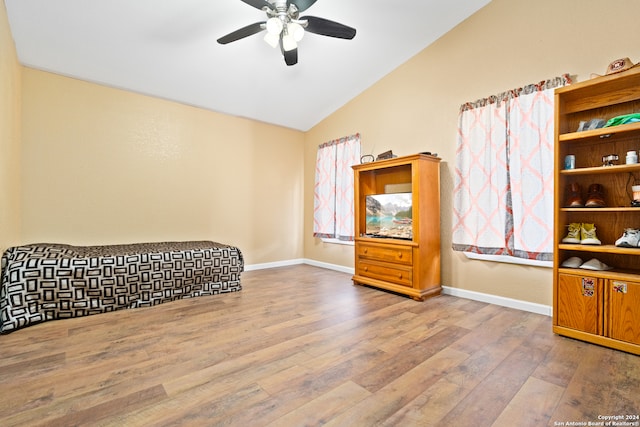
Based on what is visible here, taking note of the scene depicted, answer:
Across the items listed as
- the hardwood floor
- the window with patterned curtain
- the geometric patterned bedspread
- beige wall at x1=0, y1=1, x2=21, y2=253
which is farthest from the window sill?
beige wall at x1=0, y1=1, x2=21, y2=253

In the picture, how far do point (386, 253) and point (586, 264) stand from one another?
1745 mm

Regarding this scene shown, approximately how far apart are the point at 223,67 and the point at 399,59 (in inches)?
84.8

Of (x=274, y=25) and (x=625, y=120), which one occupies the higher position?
(x=274, y=25)

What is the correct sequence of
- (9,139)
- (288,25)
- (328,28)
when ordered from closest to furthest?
(288,25) → (328,28) → (9,139)

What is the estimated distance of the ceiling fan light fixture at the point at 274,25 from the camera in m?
2.32

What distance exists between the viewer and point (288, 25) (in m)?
2.44

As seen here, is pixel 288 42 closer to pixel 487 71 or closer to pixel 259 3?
pixel 259 3

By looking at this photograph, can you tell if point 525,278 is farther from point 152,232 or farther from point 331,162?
point 152,232

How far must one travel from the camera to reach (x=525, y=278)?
2.80 m

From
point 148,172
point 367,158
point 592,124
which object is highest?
point 367,158

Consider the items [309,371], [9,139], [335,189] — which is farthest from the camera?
[335,189]

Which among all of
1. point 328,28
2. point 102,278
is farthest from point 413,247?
point 102,278

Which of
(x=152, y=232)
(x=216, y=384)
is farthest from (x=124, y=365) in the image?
(x=152, y=232)

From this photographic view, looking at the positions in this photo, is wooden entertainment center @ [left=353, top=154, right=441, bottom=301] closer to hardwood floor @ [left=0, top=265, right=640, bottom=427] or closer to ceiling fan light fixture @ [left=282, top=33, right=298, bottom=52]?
hardwood floor @ [left=0, top=265, right=640, bottom=427]
